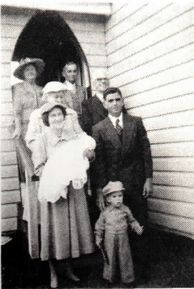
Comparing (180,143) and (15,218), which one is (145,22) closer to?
(180,143)

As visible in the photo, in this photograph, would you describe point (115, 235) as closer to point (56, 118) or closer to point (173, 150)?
point (56, 118)

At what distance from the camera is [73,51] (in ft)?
14.9

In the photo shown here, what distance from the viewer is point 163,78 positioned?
3779 millimetres

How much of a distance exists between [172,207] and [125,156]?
1.00 m

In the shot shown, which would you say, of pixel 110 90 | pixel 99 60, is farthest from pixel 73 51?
pixel 110 90

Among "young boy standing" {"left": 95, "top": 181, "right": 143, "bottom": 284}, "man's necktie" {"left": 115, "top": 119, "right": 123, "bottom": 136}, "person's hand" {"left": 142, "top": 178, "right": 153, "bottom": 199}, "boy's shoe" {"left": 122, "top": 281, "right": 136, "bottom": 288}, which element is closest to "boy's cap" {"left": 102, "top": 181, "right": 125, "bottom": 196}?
"young boy standing" {"left": 95, "top": 181, "right": 143, "bottom": 284}

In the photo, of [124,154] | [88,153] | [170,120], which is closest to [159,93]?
[170,120]

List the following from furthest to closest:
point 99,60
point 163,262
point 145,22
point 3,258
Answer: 1. point 99,60
2. point 145,22
3. point 3,258
4. point 163,262

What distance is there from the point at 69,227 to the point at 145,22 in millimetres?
2265

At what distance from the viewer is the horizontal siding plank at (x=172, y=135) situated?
11.5 feet

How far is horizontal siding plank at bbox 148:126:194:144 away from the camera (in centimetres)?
351

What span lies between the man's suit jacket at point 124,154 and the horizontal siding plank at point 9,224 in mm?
1590

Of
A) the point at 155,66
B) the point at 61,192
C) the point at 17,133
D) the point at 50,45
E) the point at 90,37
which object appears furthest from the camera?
the point at 90,37

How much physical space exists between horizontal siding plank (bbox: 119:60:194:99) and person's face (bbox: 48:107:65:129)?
1.32 metres
